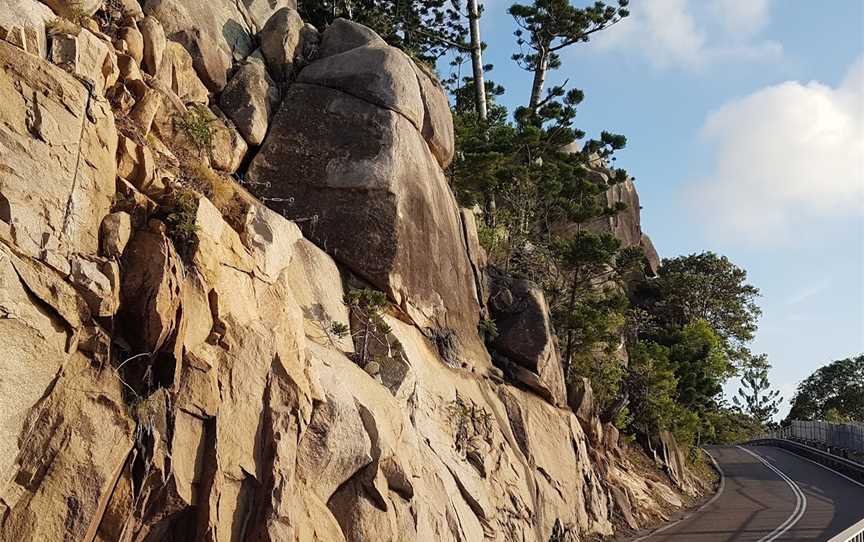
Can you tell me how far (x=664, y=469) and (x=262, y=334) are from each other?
988 inches

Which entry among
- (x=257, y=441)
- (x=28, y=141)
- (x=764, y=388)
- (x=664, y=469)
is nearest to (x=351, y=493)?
(x=257, y=441)

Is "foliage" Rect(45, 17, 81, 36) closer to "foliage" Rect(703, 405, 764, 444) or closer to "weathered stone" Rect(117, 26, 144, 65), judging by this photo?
"weathered stone" Rect(117, 26, 144, 65)

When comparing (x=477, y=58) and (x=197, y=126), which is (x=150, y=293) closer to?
(x=197, y=126)

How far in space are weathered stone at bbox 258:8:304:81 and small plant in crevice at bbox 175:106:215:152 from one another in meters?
4.68

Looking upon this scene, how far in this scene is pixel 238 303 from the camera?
1071 centimetres

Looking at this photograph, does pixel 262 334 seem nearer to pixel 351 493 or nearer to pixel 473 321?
pixel 351 493

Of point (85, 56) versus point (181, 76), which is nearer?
point (85, 56)

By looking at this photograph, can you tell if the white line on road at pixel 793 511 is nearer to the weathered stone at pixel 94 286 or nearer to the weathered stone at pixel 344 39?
the weathered stone at pixel 344 39

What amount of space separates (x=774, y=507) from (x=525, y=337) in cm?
1123

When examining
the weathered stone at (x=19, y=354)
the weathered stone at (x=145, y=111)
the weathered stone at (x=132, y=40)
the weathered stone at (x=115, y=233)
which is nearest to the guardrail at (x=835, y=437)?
the weathered stone at (x=145, y=111)

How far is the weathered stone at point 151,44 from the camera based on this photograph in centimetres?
1348

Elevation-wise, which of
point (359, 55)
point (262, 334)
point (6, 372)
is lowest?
point (6, 372)

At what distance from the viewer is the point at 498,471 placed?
55.5 ft

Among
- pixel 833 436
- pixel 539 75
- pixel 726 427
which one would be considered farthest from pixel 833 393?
pixel 539 75
